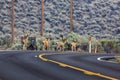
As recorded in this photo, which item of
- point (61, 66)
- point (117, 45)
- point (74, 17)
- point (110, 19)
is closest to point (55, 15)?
point (74, 17)

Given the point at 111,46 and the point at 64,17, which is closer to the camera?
the point at 111,46

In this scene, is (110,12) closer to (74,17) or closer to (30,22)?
(74,17)

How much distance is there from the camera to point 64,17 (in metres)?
89.2

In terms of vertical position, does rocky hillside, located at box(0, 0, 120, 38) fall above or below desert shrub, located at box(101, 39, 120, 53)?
above

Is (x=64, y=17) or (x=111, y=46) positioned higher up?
(x=64, y=17)

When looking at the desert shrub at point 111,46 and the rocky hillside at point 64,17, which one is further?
the rocky hillside at point 64,17

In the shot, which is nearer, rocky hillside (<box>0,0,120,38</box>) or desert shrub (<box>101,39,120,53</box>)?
desert shrub (<box>101,39,120,53</box>)

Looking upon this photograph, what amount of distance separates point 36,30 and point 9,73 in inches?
2685

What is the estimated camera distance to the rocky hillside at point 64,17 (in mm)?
83769

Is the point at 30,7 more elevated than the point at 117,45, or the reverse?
the point at 30,7

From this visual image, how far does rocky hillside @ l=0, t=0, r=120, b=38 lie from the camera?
83769 millimetres

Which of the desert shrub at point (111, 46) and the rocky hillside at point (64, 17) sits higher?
the rocky hillside at point (64, 17)

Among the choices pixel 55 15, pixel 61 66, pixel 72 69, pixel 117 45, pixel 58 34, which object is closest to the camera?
pixel 72 69

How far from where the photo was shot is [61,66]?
58.5 feet
